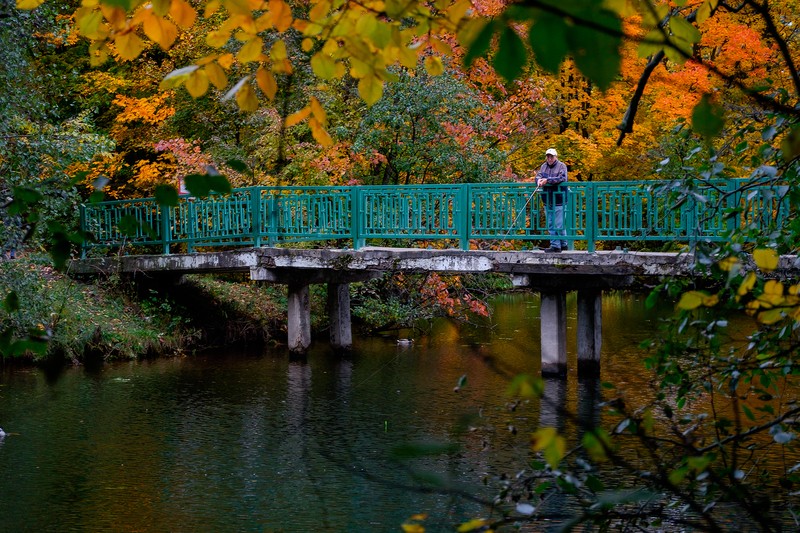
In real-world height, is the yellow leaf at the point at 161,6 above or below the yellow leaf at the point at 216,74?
above

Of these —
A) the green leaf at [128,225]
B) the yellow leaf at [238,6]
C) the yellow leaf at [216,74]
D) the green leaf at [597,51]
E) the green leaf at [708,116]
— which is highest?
the yellow leaf at [238,6]

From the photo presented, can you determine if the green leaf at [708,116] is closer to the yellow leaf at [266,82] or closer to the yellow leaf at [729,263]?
the yellow leaf at [729,263]

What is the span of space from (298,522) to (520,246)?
13.4 metres

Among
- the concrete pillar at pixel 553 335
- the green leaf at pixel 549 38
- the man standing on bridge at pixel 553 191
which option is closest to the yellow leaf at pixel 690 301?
the green leaf at pixel 549 38

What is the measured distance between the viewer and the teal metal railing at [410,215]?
536 inches

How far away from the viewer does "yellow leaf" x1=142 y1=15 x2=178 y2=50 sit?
2.28 meters

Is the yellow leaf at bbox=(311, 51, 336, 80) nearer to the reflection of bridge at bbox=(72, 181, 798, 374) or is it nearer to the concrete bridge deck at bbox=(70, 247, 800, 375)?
the concrete bridge deck at bbox=(70, 247, 800, 375)

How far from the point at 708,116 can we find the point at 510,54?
33 cm

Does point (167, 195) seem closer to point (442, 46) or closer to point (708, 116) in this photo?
point (442, 46)

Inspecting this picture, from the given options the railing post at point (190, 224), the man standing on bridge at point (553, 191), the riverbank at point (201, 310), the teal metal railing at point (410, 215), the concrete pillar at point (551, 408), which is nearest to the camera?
the concrete pillar at point (551, 408)

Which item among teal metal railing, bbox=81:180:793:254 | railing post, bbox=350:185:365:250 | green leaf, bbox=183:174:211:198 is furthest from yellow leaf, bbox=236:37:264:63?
railing post, bbox=350:185:365:250

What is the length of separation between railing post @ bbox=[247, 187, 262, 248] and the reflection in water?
83.6 inches

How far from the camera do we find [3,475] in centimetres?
947

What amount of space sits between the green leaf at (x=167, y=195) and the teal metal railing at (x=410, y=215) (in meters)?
10.2
